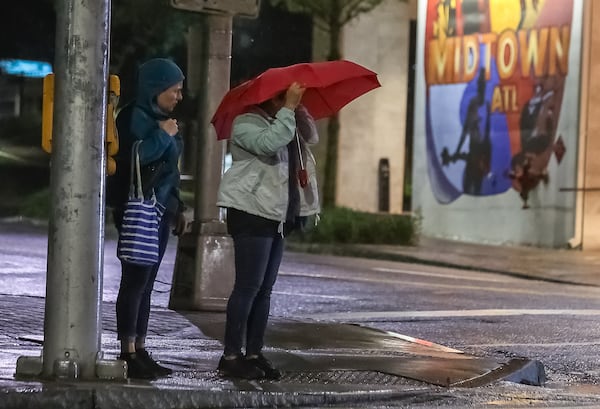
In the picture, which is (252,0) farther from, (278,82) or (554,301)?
(554,301)

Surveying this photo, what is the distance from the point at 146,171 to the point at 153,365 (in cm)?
111

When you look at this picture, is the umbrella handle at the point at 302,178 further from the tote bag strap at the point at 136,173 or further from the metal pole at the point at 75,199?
the metal pole at the point at 75,199

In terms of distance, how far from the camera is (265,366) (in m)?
6.79

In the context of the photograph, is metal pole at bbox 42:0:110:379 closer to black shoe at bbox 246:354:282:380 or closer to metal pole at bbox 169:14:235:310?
black shoe at bbox 246:354:282:380

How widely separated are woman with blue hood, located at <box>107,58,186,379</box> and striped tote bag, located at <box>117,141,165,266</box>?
0.05 m

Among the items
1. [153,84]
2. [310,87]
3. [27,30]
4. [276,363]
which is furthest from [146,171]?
[27,30]

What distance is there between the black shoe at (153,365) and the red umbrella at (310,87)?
1.37 meters

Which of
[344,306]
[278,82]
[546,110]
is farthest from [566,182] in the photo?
[278,82]

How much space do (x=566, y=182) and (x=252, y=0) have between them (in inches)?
502

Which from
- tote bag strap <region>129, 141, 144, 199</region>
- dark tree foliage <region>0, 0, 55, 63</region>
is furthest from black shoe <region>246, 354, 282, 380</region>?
dark tree foliage <region>0, 0, 55, 63</region>

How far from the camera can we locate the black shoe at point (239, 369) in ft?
21.9

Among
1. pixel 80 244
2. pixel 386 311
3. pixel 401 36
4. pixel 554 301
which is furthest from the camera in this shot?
pixel 401 36

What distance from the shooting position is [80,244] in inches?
239

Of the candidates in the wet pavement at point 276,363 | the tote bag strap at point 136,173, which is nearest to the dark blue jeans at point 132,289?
the tote bag strap at point 136,173
